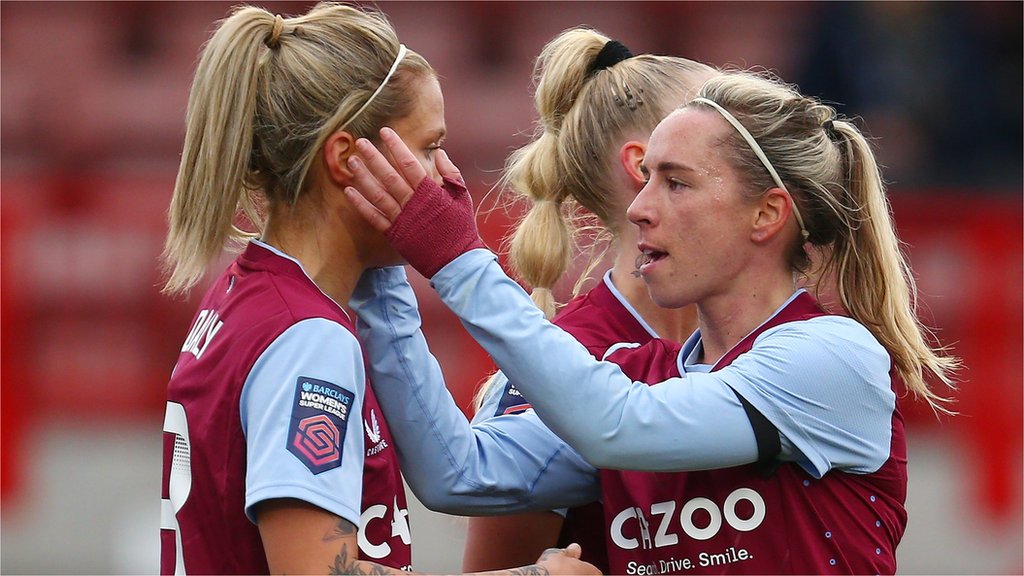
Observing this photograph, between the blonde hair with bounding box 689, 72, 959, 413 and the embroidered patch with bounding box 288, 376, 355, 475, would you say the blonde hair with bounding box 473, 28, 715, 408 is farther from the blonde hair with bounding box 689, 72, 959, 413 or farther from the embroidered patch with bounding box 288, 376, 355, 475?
the embroidered patch with bounding box 288, 376, 355, 475

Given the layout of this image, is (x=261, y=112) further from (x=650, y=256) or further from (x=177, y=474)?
(x=650, y=256)

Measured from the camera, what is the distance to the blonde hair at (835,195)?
89.0 inches

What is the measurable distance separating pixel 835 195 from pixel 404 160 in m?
0.78

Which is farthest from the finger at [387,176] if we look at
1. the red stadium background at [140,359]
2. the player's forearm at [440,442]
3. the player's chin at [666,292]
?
the red stadium background at [140,359]

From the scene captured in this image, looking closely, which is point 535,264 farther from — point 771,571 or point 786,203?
point 771,571

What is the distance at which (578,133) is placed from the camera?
9.34 ft

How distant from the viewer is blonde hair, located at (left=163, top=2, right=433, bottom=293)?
2090mm

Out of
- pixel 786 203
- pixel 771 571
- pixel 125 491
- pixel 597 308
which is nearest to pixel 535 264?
pixel 597 308

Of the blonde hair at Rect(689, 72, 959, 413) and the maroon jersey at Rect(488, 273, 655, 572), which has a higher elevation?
the blonde hair at Rect(689, 72, 959, 413)

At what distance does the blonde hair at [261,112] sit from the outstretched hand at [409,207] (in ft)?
0.29

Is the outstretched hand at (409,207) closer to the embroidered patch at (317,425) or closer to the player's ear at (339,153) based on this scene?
the player's ear at (339,153)

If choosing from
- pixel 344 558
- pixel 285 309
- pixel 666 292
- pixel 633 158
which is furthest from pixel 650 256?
pixel 344 558

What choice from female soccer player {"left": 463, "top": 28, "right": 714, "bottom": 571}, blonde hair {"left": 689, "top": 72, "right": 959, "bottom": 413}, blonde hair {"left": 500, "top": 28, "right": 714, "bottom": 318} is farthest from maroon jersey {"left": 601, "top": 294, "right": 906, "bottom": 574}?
blonde hair {"left": 500, "top": 28, "right": 714, "bottom": 318}

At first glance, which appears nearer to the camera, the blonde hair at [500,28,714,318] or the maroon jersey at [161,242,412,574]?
the maroon jersey at [161,242,412,574]
